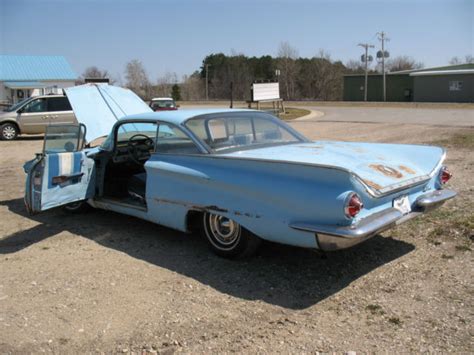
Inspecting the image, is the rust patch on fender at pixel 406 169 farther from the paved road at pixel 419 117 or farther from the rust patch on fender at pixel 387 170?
the paved road at pixel 419 117

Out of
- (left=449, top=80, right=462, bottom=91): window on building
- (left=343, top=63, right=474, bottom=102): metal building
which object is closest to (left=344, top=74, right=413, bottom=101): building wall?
(left=343, top=63, right=474, bottom=102): metal building

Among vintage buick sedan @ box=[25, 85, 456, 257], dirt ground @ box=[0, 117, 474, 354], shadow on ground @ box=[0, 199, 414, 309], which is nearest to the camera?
dirt ground @ box=[0, 117, 474, 354]

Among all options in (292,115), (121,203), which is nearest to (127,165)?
(121,203)

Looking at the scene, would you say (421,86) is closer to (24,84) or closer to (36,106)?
(24,84)

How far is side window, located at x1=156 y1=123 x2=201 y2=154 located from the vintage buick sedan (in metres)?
0.01

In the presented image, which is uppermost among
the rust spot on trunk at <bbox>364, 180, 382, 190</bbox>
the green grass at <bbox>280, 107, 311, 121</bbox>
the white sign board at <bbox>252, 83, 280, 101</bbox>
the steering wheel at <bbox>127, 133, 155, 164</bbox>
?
the white sign board at <bbox>252, 83, 280, 101</bbox>

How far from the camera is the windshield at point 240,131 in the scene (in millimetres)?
4775

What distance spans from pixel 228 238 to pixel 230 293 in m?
0.67

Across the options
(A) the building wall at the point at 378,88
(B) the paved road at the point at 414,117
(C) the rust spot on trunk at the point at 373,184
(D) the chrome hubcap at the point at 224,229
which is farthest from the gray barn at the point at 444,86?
(D) the chrome hubcap at the point at 224,229

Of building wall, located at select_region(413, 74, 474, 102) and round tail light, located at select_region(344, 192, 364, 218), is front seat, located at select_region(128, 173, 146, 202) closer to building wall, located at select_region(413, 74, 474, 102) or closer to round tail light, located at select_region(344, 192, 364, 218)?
round tail light, located at select_region(344, 192, 364, 218)

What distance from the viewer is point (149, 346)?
10.5ft

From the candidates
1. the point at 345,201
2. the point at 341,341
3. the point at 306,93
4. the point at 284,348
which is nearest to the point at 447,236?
the point at 345,201

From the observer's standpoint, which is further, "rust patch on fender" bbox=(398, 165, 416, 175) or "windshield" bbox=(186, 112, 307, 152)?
"windshield" bbox=(186, 112, 307, 152)

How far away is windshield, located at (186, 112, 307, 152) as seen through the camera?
15.7ft
